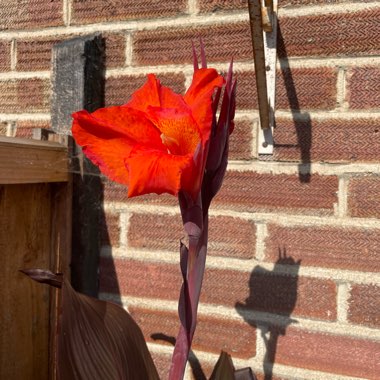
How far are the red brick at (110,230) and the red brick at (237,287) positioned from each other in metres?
0.04

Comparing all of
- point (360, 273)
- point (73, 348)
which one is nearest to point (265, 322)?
point (360, 273)

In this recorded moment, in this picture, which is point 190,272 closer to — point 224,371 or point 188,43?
point 224,371

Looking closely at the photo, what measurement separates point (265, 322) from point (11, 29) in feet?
2.78

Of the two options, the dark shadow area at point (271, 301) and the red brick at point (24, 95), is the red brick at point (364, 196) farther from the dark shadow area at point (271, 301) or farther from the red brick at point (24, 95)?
the red brick at point (24, 95)

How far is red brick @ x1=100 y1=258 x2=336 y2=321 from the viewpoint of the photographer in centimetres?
86

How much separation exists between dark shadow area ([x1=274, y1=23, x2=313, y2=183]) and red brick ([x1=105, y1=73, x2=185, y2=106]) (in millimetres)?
206

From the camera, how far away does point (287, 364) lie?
88cm

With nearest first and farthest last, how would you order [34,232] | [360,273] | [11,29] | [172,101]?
[172,101], [360,273], [34,232], [11,29]

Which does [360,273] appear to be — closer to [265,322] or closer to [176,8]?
[265,322]

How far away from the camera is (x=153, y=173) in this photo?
1.57ft

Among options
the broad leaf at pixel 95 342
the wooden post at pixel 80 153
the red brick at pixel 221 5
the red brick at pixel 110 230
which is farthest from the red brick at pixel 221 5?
the broad leaf at pixel 95 342

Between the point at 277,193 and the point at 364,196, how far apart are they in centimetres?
15

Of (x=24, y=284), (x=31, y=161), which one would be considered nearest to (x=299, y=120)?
(x=31, y=161)

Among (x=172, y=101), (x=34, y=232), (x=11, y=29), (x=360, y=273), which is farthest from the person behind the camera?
(x=11, y=29)
